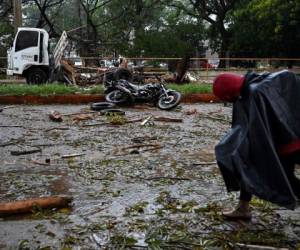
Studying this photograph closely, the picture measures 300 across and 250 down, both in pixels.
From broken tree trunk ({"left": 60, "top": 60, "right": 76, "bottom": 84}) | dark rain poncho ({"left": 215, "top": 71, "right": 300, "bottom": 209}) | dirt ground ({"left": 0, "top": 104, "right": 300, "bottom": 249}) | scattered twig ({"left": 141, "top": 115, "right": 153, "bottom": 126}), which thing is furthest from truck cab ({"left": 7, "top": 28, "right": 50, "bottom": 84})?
dark rain poncho ({"left": 215, "top": 71, "right": 300, "bottom": 209})

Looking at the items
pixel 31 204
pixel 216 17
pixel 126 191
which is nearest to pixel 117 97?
pixel 126 191

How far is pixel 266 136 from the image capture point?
168 inches

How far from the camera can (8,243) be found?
440cm

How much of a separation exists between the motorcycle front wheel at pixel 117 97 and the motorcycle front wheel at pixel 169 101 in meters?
1.00

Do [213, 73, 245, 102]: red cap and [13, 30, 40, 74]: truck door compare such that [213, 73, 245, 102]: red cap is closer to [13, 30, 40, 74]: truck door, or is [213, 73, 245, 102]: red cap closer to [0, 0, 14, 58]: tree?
[13, 30, 40, 74]: truck door

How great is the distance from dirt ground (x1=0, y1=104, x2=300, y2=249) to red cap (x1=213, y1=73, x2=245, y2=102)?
4.14 feet

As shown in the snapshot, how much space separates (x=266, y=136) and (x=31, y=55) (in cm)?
1829

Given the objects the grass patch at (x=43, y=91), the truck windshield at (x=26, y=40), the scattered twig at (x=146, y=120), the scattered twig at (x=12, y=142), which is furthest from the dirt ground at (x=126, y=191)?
the truck windshield at (x=26, y=40)

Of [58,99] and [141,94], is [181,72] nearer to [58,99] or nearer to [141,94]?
[58,99]

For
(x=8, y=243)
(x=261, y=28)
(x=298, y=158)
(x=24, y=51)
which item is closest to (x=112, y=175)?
(x=8, y=243)

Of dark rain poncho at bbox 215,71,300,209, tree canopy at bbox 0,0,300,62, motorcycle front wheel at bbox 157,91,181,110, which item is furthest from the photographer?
tree canopy at bbox 0,0,300,62

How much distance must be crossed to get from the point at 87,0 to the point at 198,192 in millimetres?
37552

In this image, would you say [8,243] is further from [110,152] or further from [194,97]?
[194,97]

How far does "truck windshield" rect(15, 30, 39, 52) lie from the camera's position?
2158cm
